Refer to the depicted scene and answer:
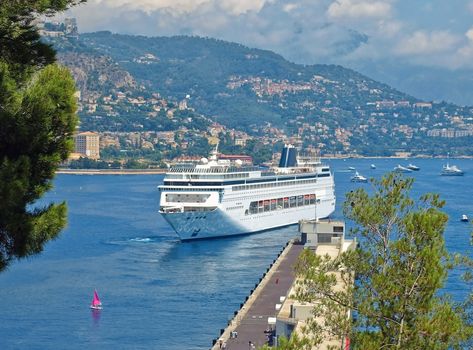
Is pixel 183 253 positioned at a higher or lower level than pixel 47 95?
lower

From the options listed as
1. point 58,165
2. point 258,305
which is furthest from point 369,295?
point 258,305

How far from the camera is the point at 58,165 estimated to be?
7453 mm

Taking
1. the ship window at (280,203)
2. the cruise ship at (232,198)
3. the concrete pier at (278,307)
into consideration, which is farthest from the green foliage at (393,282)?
the ship window at (280,203)

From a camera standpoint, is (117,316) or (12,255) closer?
(12,255)

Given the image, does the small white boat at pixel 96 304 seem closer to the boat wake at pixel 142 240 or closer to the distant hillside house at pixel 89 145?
the boat wake at pixel 142 240

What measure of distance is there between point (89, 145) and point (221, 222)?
7624 centimetres

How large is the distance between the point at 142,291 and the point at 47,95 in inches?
935

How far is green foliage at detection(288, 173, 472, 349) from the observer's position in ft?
27.7

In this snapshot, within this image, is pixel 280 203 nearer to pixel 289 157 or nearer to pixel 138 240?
pixel 289 157

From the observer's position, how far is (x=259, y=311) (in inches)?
964

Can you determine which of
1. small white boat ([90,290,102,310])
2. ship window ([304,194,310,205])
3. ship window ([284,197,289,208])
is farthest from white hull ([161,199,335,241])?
small white boat ([90,290,102,310])

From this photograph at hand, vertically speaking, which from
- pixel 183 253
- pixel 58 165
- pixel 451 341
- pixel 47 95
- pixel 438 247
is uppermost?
pixel 47 95

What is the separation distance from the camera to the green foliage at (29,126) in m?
6.98

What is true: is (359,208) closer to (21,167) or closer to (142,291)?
(21,167)
